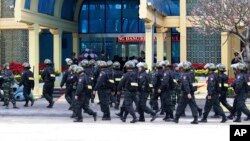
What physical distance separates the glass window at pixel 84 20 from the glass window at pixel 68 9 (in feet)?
4.09

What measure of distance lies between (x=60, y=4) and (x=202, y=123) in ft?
52.1

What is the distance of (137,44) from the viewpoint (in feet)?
125

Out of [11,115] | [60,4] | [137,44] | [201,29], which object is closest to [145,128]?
[11,115]

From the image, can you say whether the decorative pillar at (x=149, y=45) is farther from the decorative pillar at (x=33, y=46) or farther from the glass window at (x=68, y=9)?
the glass window at (x=68, y=9)

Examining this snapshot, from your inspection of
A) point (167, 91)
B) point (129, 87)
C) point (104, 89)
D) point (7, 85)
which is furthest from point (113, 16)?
point (129, 87)

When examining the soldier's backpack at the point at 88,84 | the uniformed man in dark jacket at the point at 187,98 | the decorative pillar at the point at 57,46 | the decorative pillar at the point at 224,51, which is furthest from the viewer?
the decorative pillar at the point at 57,46

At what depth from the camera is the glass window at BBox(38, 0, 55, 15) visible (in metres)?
30.2

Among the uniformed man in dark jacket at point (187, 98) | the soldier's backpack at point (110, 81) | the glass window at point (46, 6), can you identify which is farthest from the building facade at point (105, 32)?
the uniformed man in dark jacket at point (187, 98)

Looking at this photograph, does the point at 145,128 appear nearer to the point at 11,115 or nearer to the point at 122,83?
the point at 122,83

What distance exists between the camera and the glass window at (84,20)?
38.8 meters

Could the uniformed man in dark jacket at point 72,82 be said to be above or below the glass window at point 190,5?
below

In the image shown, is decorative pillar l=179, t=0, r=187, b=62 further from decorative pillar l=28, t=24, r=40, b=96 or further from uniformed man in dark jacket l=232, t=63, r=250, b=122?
uniformed man in dark jacket l=232, t=63, r=250, b=122

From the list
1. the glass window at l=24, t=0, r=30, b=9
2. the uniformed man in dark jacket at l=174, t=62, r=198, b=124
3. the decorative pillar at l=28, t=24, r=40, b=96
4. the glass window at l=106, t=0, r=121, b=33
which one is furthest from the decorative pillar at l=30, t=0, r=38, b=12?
the uniformed man in dark jacket at l=174, t=62, r=198, b=124

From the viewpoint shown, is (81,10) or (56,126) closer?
(56,126)
